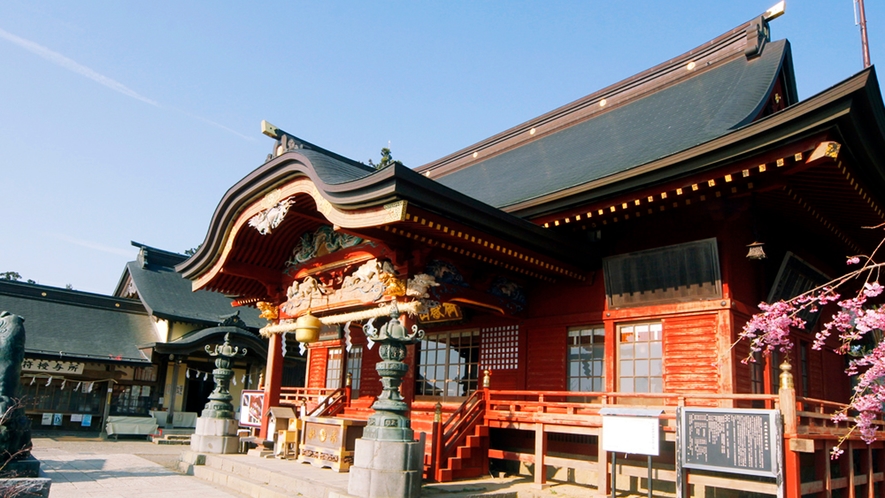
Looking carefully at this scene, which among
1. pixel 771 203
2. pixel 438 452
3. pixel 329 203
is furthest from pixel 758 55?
pixel 438 452

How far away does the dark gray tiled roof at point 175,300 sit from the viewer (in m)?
24.6

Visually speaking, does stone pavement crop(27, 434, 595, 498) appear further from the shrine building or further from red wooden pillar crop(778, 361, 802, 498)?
red wooden pillar crop(778, 361, 802, 498)

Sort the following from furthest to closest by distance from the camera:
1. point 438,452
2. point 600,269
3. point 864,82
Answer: point 600,269 → point 438,452 → point 864,82

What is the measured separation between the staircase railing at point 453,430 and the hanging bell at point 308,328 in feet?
11.2

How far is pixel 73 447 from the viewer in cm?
1650

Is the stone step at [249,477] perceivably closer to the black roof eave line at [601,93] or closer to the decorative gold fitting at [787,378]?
the decorative gold fitting at [787,378]

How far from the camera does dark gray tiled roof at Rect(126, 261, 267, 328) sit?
2458cm

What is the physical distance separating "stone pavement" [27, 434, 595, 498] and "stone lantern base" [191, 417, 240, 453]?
65 centimetres

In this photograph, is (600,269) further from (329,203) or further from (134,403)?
(134,403)

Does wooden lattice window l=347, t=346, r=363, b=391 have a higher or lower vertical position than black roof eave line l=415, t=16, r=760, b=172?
lower

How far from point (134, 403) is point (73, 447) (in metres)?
6.09

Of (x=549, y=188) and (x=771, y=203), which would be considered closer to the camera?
(x=771, y=203)

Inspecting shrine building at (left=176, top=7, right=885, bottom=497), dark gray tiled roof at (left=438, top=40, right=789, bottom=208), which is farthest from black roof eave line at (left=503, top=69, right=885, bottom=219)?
dark gray tiled roof at (left=438, top=40, right=789, bottom=208)

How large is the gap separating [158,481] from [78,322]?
1547 cm
